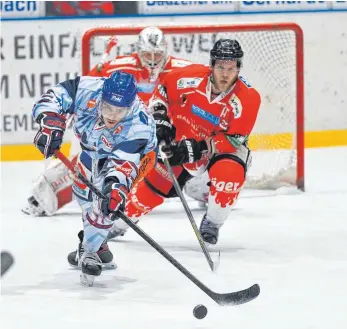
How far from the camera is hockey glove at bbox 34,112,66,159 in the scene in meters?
4.60

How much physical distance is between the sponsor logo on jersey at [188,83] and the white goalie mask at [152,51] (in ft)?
2.42

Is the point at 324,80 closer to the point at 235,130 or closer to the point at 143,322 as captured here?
the point at 235,130

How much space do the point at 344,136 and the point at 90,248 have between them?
142 inches

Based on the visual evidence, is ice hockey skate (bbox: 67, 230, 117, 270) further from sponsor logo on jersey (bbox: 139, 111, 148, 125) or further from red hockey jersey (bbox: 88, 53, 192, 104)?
red hockey jersey (bbox: 88, 53, 192, 104)

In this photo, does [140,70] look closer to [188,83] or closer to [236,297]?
[188,83]

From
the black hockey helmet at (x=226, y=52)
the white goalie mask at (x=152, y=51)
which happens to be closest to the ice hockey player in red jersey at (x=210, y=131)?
the black hockey helmet at (x=226, y=52)

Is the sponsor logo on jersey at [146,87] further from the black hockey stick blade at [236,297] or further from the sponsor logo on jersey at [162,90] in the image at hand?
the black hockey stick blade at [236,297]

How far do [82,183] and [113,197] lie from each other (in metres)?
0.43

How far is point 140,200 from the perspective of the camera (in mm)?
5465

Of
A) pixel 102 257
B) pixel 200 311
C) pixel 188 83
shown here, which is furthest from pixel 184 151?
pixel 200 311

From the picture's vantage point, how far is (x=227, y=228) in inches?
238

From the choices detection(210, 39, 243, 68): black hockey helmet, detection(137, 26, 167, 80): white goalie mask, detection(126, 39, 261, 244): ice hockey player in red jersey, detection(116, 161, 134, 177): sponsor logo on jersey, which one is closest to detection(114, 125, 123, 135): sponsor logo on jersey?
detection(116, 161, 134, 177): sponsor logo on jersey

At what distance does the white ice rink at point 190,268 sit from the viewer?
4.22 m

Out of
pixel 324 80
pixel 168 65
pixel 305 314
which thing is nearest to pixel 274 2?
pixel 324 80
